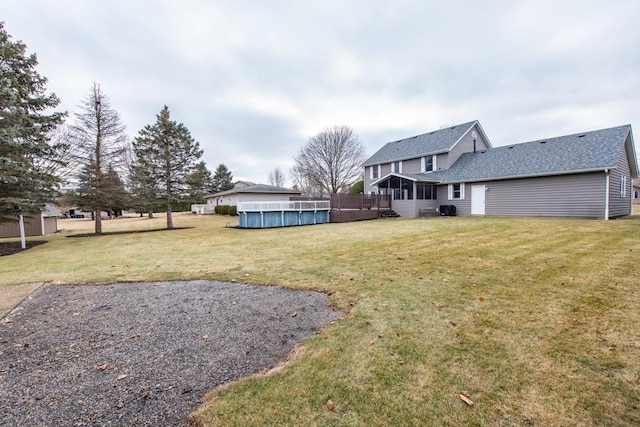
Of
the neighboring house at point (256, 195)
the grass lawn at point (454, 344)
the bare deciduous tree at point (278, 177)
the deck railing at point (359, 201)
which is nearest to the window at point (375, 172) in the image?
the deck railing at point (359, 201)

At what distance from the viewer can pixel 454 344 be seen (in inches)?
111

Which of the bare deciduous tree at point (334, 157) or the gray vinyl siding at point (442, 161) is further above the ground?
the bare deciduous tree at point (334, 157)

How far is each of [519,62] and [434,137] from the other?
8315mm

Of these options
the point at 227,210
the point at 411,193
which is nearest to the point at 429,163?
the point at 411,193

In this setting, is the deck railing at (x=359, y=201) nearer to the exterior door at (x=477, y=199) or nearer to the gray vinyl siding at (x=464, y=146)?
the exterior door at (x=477, y=199)

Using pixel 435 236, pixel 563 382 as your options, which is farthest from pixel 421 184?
pixel 563 382

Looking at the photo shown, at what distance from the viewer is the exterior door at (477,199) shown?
18578mm

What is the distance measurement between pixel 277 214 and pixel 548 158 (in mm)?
16709

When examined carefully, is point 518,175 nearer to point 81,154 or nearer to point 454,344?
point 454,344

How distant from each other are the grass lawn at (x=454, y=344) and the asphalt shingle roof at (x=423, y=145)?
1760 centimetres

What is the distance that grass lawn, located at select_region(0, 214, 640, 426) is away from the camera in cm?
196

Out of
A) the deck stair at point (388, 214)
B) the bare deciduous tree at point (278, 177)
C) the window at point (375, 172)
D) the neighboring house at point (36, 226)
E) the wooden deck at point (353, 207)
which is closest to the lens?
the neighboring house at point (36, 226)

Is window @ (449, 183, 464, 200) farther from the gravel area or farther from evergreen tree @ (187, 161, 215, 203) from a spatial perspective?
the gravel area

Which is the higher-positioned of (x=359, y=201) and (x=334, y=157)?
(x=334, y=157)
